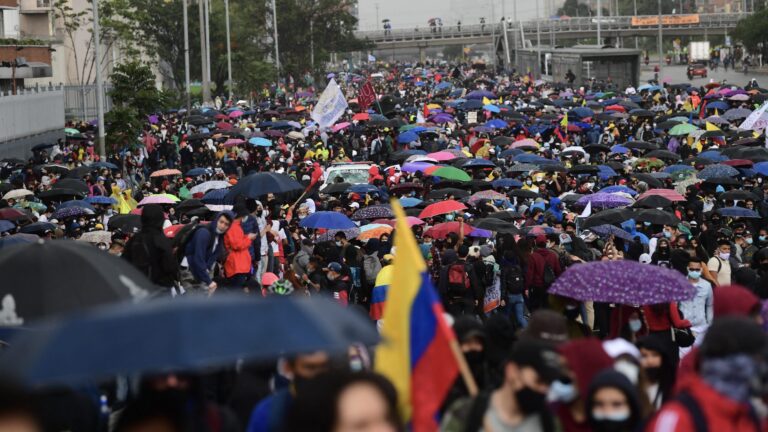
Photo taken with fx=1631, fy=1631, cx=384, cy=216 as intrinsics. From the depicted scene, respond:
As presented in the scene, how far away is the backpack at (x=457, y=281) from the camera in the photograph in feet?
43.9

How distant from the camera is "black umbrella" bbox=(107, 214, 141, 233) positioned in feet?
59.7

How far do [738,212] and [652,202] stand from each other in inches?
39.4

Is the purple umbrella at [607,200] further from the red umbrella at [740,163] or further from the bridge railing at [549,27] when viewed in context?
the bridge railing at [549,27]

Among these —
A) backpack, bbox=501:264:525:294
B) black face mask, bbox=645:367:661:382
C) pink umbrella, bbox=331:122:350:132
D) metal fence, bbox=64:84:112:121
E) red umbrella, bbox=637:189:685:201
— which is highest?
metal fence, bbox=64:84:112:121

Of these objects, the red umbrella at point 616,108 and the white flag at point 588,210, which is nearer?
the white flag at point 588,210

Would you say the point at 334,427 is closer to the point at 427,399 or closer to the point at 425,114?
the point at 427,399

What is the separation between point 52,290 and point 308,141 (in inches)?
1294

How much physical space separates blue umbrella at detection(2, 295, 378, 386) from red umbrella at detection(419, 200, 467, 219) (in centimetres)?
1447

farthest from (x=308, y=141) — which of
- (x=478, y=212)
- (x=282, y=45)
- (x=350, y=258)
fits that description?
(x=282, y=45)

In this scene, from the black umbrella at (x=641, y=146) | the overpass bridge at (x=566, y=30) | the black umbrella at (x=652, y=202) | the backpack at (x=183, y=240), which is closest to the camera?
the backpack at (x=183, y=240)

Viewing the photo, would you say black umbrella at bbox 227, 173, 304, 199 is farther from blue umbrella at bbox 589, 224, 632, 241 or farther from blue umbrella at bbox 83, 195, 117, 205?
blue umbrella at bbox 589, 224, 632, 241

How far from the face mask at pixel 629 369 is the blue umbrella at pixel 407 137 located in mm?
29636

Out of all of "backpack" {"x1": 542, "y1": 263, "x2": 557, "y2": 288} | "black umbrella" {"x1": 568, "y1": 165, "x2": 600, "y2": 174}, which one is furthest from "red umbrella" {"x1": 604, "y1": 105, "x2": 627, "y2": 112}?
"backpack" {"x1": 542, "y1": 263, "x2": 557, "y2": 288}

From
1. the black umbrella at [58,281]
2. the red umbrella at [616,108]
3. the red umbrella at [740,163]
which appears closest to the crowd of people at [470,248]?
the red umbrella at [740,163]
